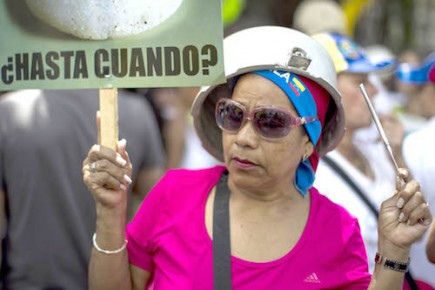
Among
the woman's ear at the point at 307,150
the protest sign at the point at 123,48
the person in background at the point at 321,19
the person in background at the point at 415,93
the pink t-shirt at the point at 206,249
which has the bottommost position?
the pink t-shirt at the point at 206,249

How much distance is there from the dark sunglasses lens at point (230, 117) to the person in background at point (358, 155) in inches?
55.0

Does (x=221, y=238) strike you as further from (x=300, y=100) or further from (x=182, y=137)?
(x=182, y=137)

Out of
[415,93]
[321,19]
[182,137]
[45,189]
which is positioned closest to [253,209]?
[45,189]

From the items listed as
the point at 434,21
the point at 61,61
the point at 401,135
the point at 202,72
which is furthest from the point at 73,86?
the point at 434,21

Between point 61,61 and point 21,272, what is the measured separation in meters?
1.41

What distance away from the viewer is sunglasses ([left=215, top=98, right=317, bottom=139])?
3.23 meters

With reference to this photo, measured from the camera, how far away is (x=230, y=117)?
3279 millimetres

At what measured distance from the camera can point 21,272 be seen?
4.29 m

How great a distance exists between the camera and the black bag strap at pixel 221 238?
3129 millimetres

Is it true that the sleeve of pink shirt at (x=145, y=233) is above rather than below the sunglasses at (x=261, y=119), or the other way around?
below

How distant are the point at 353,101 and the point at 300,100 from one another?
2.11 metres

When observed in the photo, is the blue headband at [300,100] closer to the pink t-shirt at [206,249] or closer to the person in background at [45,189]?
the pink t-shirt at [206,249]

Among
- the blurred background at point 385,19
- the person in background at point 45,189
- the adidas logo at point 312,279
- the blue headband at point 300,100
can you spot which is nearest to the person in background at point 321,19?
the person in background at point 45,189

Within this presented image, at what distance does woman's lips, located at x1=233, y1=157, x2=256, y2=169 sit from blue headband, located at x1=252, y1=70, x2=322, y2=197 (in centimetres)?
25
